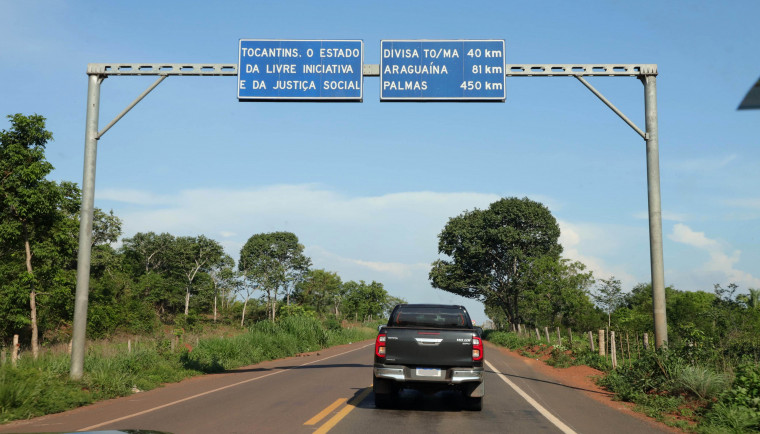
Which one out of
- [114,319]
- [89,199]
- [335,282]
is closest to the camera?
[89,199]

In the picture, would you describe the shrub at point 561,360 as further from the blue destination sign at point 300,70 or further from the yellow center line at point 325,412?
the blue destination sign at point 300,70

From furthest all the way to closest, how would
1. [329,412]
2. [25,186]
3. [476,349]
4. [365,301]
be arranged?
[365,301] < [25,186] < [476,349] < [329,412]

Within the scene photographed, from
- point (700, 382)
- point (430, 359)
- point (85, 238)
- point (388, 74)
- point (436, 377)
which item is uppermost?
point (388, 74)

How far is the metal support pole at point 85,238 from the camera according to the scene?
13531 millimetres

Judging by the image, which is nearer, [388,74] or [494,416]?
[494,416]

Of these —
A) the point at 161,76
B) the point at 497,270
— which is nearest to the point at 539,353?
the point at 161,76

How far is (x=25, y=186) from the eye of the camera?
30203mm

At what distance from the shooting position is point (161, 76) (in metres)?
14.6

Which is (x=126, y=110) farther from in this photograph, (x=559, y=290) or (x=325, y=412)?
(x=559, y=290)

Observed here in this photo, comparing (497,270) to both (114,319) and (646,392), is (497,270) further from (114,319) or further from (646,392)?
(646,392)

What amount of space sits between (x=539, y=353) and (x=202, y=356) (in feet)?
57.1

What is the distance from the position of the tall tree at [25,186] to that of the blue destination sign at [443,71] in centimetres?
2375

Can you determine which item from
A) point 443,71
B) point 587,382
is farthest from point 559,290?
point 443,71

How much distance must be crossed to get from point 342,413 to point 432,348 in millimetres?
1918
